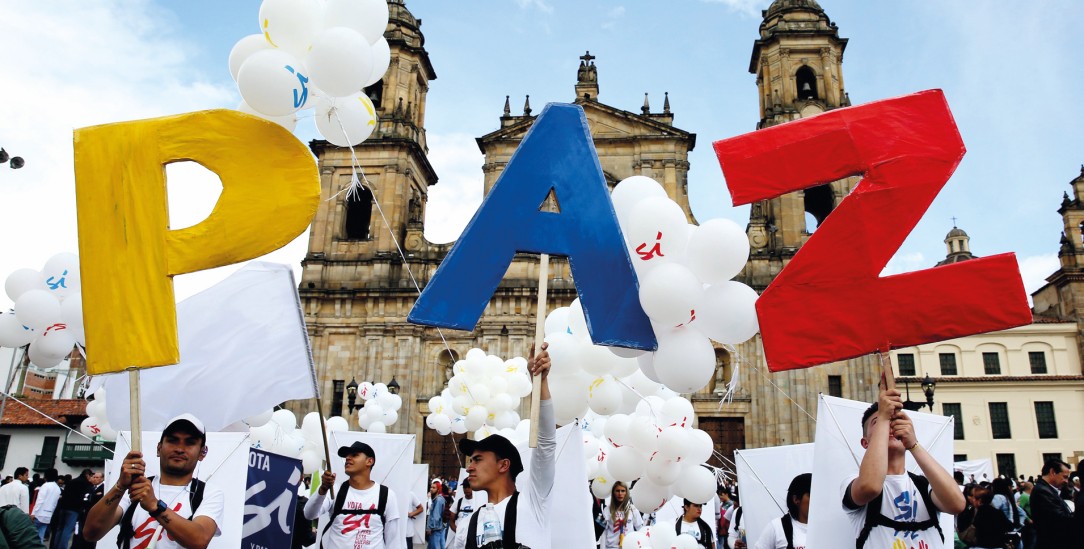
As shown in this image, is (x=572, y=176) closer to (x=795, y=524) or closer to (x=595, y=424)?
(x=795, y=524)

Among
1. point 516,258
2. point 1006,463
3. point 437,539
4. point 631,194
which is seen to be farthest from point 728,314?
point 1006,463

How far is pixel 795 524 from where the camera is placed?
17.0 feet

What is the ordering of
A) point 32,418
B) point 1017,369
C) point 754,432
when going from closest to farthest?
point 754,432, point 32,418, point 1017,369

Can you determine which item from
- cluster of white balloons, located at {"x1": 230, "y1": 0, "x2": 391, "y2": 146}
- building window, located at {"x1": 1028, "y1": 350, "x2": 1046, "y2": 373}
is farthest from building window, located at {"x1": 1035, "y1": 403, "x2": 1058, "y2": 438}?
cluster of white balloons, located at {"x1": 230, "y1": 0, "x2": 391, "y2": 146}

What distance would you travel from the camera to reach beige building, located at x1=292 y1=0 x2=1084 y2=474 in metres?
25.5

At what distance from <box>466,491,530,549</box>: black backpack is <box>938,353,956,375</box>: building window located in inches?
1546

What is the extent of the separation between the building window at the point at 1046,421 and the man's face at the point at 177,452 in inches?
1575

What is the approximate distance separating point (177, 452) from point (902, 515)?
11.6ft

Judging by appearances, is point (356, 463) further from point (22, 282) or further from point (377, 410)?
point (377, 410)

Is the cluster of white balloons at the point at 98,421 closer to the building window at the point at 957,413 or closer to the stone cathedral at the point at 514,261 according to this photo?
the stone cathedral at the point at 514,261

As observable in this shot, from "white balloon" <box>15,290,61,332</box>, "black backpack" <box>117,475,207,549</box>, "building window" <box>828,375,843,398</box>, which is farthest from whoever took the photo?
"building window" <box>828,375,843,398</box>

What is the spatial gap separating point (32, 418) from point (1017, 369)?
4730 cm

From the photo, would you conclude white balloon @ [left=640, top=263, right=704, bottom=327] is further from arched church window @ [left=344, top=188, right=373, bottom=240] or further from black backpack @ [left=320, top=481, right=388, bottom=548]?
arched church window @ [left=344, top=188, right=373, bottom=240]

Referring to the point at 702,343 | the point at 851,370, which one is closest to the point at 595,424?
the point at 702,343
